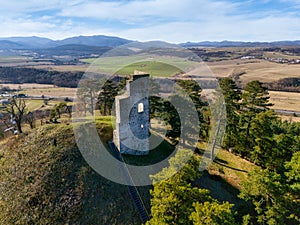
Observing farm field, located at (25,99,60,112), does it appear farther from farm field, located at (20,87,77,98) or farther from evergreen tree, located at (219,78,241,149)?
evergreen tree, located at (219,78,241,149)

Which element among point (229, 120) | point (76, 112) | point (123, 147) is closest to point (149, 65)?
point (76, 112)

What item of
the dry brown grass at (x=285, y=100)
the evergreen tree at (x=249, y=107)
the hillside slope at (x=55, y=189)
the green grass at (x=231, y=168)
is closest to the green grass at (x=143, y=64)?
the dry brown grass at (x=285, y=100)

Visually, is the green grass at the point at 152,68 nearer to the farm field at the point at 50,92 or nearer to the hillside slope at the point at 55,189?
the farm field at the point at 50,92

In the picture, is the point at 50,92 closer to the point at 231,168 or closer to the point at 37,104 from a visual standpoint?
the point at 37,104

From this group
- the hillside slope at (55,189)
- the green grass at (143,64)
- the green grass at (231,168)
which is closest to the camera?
the hillside slope at (55,189)

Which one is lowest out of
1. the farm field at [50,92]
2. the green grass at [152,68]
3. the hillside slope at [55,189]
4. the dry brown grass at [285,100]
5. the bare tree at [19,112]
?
the dry brown grass at [285,100]

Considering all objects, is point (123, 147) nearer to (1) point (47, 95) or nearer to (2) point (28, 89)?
(1) point (47, 95)
